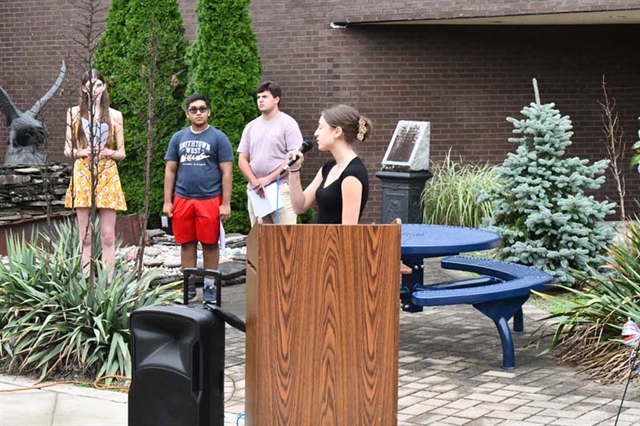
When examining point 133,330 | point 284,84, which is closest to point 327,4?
point 284,84

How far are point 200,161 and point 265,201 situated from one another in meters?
0.82

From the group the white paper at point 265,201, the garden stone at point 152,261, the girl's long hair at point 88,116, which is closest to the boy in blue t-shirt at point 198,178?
the white paper at point 265,201

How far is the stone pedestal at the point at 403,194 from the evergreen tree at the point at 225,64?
1.98 m

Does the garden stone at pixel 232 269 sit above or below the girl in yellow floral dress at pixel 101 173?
below

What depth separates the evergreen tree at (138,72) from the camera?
15.5m

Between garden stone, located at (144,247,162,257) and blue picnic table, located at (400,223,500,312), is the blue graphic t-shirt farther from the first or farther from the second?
garden stone, located at (144,247,162,257)

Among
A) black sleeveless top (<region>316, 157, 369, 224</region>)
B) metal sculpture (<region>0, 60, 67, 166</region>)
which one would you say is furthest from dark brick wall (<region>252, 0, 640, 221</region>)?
black sleeveless top (<region>316, 157, 369, 224</region>)

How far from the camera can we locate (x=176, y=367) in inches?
Answer: 192

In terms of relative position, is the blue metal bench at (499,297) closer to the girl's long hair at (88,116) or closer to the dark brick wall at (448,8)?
the girl's long hair at (88,116)

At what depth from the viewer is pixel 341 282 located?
4.74 meters

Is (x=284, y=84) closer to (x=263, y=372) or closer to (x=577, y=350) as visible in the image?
(x=577, y=350)

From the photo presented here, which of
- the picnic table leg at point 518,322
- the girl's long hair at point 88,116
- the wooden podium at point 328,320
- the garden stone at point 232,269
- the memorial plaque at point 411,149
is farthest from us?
the memorial plaque at point 411,149

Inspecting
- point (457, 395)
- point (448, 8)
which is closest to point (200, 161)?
point (457, 395)

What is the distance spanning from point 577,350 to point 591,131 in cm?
973
